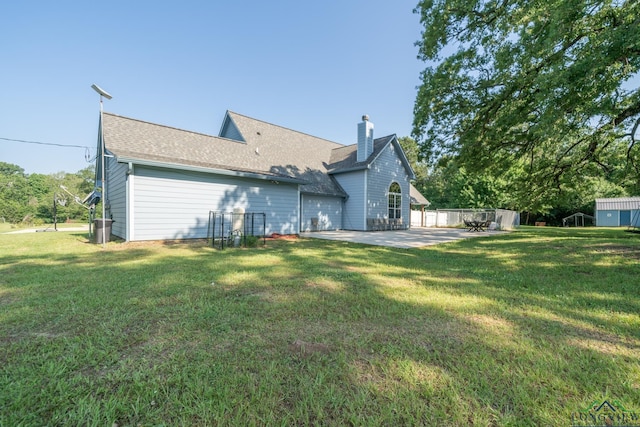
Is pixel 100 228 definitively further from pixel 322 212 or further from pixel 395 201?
pixel 395 201

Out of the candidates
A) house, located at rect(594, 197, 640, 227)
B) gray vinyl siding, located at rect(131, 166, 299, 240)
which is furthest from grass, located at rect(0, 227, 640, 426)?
house, located at rect(594, 197, 640, 227)

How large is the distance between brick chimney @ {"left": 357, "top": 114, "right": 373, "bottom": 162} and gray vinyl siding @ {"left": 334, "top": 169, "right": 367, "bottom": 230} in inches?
48.1

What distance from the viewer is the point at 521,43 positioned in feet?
22.5

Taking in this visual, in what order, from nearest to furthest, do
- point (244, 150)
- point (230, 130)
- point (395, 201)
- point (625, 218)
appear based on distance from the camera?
1. point (244, 150)
2. point (230, 130)
3. point (395, 201)
4. point (625, 218)

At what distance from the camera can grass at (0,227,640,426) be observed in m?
1.62

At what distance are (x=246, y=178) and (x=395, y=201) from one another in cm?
1078

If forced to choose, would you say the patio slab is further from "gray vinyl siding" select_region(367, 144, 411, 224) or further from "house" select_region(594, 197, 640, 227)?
"house" select_region(594, 197, 640, 227)

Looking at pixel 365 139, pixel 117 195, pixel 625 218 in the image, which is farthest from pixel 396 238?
pixel 625 218

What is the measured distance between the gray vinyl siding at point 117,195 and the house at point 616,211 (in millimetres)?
45148

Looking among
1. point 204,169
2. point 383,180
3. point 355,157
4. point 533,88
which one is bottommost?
point 204,169

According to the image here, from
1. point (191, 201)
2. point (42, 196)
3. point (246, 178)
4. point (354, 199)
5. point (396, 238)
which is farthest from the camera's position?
point (42, 196)

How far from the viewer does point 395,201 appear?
1814 centimetres

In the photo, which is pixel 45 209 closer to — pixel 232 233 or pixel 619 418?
pixel 232 233

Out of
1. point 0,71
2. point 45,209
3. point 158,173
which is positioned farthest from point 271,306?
point 45,209
